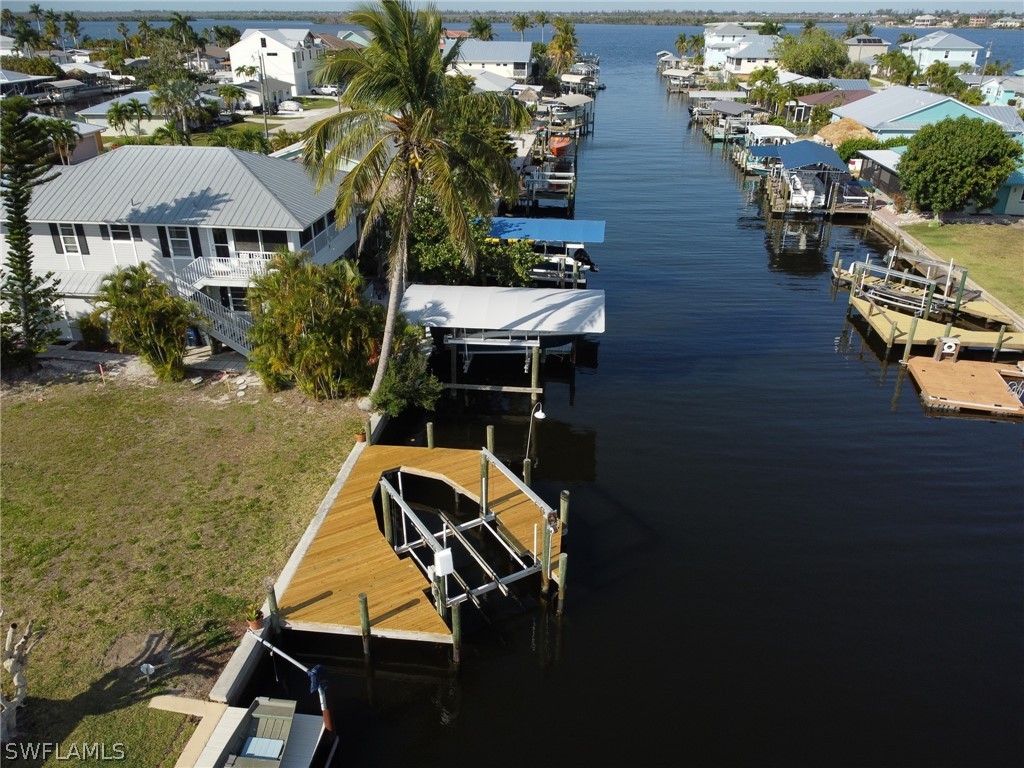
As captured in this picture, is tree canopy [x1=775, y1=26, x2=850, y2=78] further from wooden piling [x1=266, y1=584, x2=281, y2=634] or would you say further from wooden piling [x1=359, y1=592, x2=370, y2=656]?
wooden piling [x1=266, y1=584, x2=281, y2=634]

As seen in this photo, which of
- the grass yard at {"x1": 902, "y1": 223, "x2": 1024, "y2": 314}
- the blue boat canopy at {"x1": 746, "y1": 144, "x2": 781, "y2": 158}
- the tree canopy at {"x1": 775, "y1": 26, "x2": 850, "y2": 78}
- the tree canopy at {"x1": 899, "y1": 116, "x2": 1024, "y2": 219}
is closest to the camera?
the grass yard at {"x1": 902, "y1": 223, "x2": 1024, "y2": 314}

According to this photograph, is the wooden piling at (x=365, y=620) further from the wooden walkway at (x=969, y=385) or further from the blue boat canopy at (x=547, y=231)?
the blue boat canopy at (x=547, y=231)

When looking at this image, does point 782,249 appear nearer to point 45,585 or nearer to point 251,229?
point 251,229

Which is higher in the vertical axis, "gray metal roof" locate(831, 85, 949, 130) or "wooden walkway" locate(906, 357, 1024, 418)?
"gray metal roof" locate(831, 85, 949, 130)

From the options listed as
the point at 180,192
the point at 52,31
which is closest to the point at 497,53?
the point at 180,192

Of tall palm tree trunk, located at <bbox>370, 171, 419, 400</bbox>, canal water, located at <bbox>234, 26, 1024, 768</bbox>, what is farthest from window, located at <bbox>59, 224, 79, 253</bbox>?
canal water, located at <bbox>234, 26, 1024, 768</bbox>

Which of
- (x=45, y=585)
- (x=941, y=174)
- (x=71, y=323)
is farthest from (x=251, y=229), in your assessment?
(x=941, y=174)
